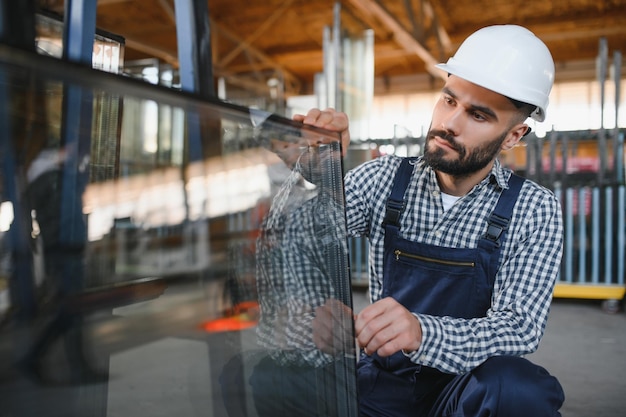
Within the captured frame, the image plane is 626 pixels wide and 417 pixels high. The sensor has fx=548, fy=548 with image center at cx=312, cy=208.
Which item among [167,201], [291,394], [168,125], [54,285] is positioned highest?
[168,125]

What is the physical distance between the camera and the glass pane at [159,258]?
61 centimetres

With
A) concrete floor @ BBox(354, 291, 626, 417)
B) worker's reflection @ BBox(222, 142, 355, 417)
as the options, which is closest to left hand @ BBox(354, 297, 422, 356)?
worker's reflection @ BBox(222, 142, 355, 417)

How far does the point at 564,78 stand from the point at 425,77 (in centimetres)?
310

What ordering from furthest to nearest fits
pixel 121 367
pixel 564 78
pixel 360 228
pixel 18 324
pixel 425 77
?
pixel 425 77
pixel 564 78
pixel 360 228
pixel 121 367
pixel 18 324

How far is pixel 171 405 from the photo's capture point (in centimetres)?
83

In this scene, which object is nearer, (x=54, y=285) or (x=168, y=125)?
(x=54, y=285)

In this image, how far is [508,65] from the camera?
1.56 metres

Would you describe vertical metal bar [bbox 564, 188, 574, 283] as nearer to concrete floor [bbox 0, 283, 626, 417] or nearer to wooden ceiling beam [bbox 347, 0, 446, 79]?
wooden ceiling beam [bbox 347, 0, 446, 79]

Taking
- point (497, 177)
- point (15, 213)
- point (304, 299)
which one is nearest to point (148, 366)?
point (15, 213)

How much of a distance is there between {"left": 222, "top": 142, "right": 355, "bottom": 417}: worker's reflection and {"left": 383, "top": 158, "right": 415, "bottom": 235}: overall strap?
0.43m

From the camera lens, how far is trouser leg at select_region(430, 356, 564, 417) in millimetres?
1241

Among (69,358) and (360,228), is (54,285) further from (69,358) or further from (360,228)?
(360,228)

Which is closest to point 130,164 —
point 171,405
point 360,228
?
point 171,405

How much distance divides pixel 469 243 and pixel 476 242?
0.02 meters
